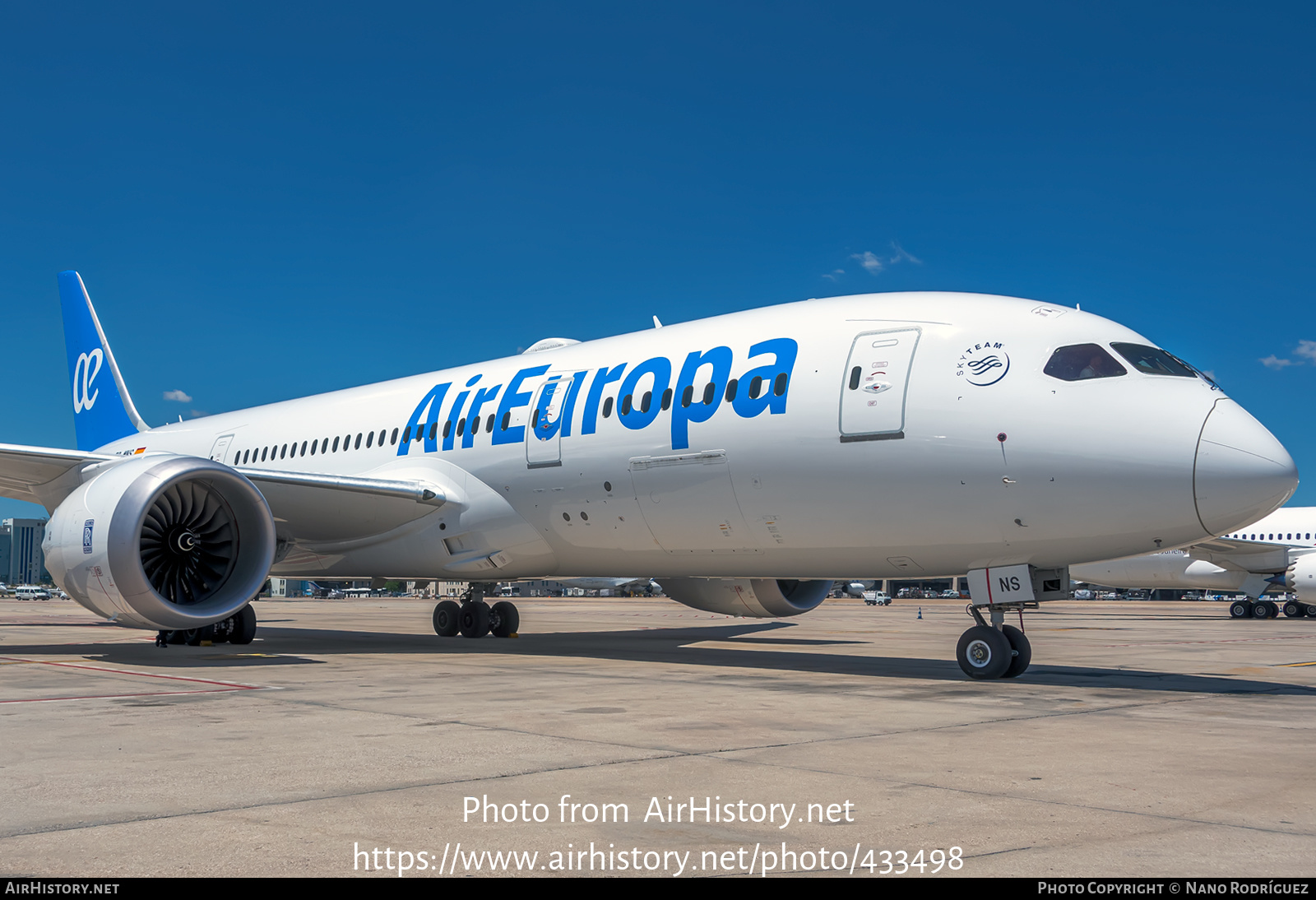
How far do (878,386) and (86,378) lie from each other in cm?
2008

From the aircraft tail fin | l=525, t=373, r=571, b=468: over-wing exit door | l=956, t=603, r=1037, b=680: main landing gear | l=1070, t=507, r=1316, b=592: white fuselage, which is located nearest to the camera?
l=956, t=603, r=1037, b=680: main landing gear

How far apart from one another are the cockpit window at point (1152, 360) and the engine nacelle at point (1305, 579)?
22.8m

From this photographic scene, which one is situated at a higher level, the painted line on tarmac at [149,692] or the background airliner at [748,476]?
the background airliner at [748,476]

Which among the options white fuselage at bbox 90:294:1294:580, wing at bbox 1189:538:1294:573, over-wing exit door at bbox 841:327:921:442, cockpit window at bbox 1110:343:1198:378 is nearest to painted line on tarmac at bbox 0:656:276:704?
white fuselage at bbox 90:294:1294:580

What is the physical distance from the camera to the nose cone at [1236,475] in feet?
28.7

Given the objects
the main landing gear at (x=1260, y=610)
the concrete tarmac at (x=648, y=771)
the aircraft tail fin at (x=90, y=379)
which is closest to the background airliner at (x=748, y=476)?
the concrete tarmac at (x=648, y=771)

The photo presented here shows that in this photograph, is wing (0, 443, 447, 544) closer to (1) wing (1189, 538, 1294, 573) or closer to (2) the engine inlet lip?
(2) the engine inlet lip

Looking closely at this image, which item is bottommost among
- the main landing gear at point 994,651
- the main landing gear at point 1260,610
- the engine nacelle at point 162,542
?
the main landing gear at point 1260,610

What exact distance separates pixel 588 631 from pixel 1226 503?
14587mm

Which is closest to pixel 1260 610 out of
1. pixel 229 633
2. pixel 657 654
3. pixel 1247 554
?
pixel 1247 554

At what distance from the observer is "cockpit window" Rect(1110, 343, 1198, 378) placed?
964cm

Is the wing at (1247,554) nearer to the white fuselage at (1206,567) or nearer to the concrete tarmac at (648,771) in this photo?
the white fuselage at (1206,567)

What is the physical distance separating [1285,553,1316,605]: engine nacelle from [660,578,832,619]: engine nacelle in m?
19.9
